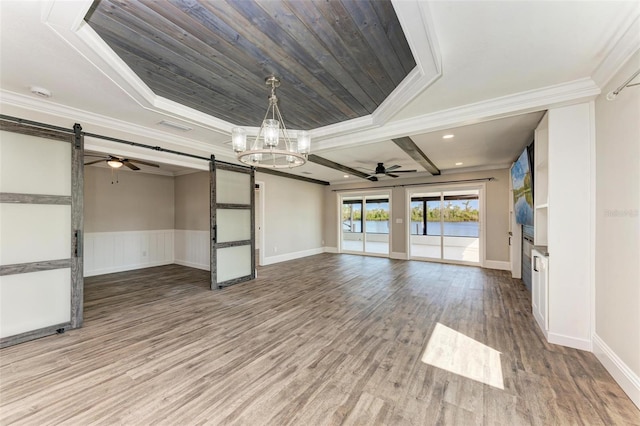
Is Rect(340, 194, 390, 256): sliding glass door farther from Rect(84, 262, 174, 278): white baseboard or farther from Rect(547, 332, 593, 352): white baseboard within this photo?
Rect(84, 262, 174, 278): white baseboard

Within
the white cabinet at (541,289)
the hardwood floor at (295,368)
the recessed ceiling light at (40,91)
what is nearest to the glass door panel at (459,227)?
the hardwood floor at (295,368)

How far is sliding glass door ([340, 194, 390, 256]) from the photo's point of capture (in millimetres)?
8734

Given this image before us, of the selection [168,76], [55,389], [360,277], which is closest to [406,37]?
[168,76]

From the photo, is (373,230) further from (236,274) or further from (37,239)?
(37,239)

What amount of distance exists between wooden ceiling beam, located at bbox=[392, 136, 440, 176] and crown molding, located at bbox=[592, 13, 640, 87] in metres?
2.04

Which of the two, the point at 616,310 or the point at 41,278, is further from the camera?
the point at 41,278

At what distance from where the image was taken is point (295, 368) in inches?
90.4

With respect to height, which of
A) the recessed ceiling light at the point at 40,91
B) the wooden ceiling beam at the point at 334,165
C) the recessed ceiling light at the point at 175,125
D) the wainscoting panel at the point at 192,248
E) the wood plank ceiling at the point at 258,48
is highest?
the wood plank ceiling at the point at 258,48

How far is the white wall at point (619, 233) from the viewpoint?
75.5 inches

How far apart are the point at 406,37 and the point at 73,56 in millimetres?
2694

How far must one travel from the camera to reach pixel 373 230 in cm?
905

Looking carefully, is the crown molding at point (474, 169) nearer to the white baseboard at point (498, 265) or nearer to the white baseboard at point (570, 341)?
the white baseboard at point (498, 265)

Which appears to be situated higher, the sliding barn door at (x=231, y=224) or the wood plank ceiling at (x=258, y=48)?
the wood plank ceiling at (x=258, y=48)

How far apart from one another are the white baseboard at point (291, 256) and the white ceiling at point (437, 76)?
12.5 ft
